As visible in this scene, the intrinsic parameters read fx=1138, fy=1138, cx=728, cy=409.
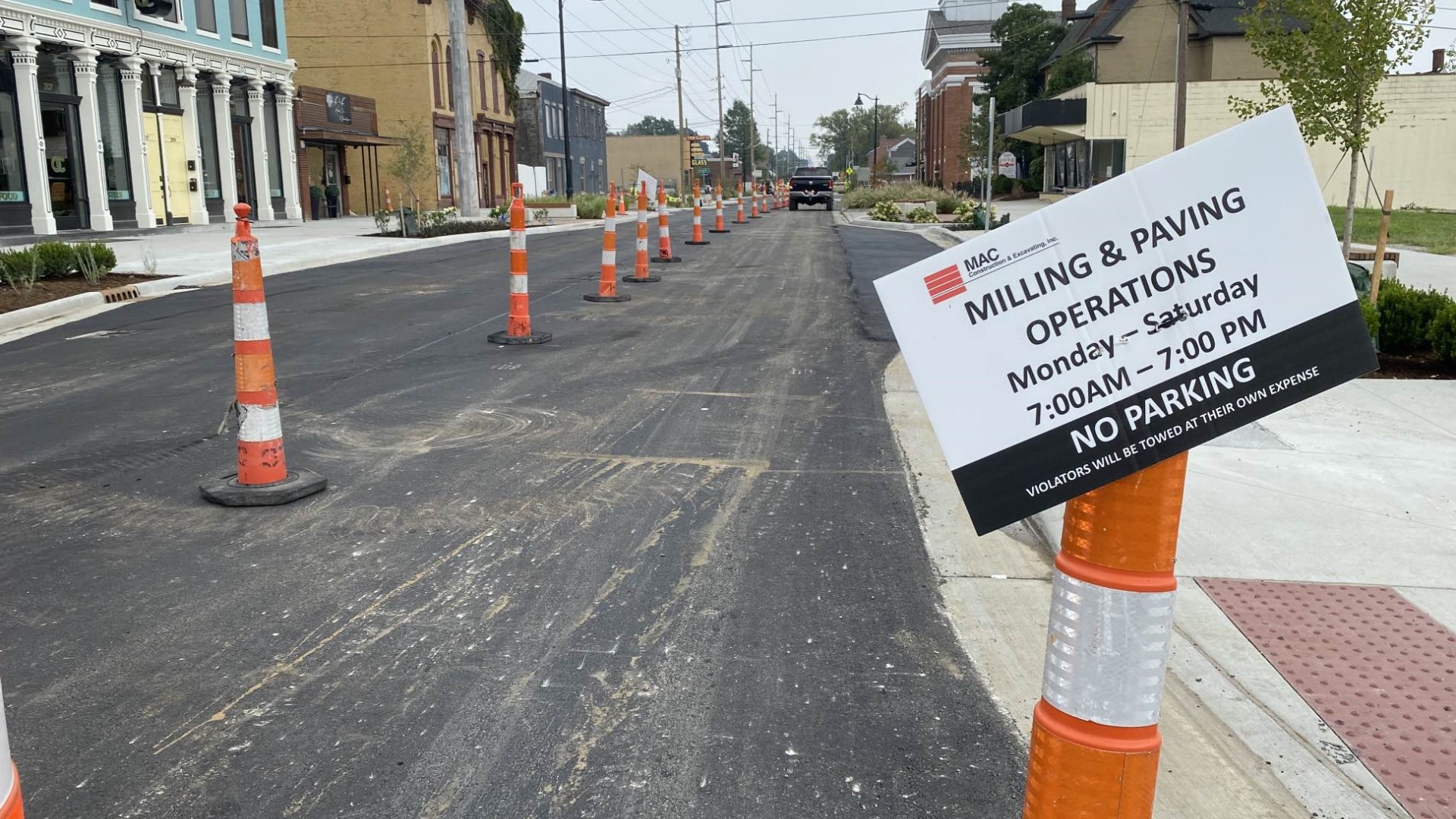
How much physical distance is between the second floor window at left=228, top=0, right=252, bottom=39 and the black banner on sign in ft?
118

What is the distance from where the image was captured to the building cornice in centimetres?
2388

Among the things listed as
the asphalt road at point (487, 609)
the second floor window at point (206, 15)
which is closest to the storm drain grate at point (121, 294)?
the asphalt road at point (487, 609)

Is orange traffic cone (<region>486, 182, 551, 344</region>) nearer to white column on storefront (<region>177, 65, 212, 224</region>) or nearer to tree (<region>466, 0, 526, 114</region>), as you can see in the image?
white column on storefront (<region>177, 65, 212, 224</region>)

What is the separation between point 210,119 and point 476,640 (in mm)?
32665

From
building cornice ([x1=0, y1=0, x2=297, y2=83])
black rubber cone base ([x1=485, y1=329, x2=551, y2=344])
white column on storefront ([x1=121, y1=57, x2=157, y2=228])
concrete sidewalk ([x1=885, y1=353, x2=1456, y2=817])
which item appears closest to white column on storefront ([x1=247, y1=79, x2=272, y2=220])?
building cornice ([x1=0, y1=0, x2=297, y2=83])

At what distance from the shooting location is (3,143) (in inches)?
955

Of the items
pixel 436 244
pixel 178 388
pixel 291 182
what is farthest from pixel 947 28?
pixel 178 388

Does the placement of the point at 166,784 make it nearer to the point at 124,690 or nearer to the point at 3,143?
the point at 124,690

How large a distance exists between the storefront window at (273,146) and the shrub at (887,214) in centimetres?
1915

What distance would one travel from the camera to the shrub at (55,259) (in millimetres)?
14414

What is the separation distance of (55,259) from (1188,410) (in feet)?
52.8

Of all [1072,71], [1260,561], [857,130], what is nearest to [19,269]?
[1260,561]

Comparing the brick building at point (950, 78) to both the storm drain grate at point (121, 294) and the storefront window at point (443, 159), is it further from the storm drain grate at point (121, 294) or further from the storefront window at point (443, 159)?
the storm drain grate at point (121, 294)

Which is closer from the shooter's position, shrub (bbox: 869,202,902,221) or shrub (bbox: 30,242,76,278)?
shrub (bbox: 30,242,76,278)
